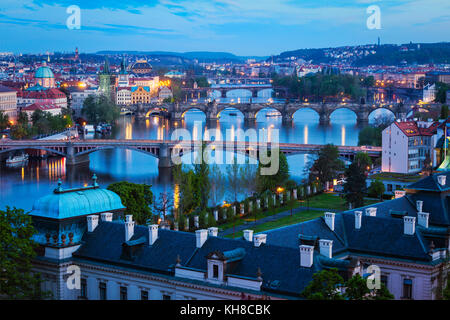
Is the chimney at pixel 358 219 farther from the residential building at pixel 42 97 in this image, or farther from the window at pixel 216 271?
the residential building at pixel 42 97

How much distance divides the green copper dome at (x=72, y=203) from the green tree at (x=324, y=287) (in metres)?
7.37

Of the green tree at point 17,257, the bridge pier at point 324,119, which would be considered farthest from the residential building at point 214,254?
the bridge pier at point 324,119

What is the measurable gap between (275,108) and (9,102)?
95.0ft

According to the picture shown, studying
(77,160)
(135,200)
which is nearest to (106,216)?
(135,200)

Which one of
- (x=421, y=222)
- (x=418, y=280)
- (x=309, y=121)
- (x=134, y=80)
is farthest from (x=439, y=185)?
(x=134, y=80)

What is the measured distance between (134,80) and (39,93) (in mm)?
46997

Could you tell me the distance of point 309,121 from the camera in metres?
94.9

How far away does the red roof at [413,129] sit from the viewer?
47772 mm

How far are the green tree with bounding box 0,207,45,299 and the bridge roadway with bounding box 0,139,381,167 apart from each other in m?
33.2

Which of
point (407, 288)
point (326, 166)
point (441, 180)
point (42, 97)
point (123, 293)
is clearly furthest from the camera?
point (42, 97)

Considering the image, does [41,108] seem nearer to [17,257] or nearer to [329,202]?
[329,202]

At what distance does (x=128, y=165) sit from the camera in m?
57.1

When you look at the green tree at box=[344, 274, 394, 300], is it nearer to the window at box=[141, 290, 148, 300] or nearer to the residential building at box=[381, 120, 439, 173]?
the window at box=[141, 290, 148, 300]

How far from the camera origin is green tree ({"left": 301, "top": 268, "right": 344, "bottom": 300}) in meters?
14.3
